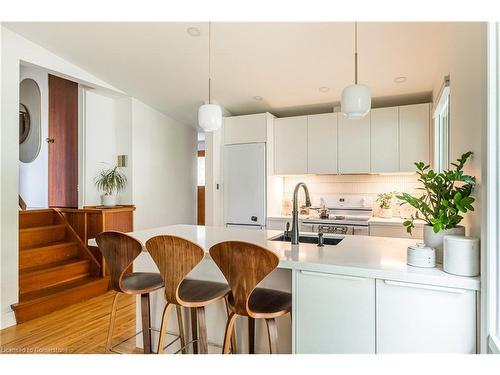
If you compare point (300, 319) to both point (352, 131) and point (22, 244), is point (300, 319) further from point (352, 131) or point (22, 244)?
point (22, 244)

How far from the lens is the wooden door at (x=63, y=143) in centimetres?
419

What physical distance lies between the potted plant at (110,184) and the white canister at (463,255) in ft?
12.6

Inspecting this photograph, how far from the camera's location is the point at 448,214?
1380 millimetres

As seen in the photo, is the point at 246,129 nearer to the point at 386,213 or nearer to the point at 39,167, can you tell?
the point at 386,213

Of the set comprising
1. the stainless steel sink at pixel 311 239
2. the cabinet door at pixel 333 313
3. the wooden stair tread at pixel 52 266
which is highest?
the stainless steel sink at pixel 311 239

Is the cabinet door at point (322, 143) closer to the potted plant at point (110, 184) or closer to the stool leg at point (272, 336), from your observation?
the potted plant at point (110, 184)

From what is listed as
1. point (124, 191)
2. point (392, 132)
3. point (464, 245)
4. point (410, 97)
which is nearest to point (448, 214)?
point (464, 245)

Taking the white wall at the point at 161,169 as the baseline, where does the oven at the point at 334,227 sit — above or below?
below

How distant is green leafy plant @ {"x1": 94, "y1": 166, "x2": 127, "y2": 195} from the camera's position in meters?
4.02

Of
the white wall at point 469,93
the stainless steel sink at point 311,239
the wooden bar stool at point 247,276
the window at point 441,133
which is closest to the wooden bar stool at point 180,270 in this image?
the wooden bar stool at point 247,276

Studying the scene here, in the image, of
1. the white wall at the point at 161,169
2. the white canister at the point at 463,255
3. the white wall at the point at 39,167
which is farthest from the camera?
the white wall at the point at 39,167

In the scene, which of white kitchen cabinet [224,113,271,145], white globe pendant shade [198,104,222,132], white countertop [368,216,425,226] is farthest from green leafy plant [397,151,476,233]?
white kitchen cabinet [224,113,271,145]

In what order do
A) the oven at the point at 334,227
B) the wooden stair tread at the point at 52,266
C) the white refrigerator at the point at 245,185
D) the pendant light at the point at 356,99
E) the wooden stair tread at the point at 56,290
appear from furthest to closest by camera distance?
the white refrigerator at the point at 245,185 → the oven at the point at 334,227 → the wooden stair tread at the point at 52,266 → the wooden stair tread at the point at 56,290 → the pendant light at the point at 356,99

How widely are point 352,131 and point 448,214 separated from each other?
261 cm
